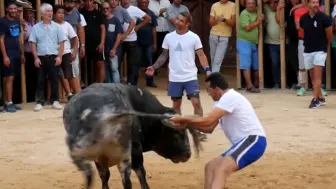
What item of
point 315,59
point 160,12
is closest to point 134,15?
point 160,12

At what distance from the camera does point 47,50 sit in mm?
13828

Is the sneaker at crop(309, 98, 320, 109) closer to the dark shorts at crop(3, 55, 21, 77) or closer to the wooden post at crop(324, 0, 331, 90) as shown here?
the wooden post at crop(324, 0, 331, 90)

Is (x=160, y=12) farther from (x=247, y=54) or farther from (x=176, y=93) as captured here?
(x=176, y=93)

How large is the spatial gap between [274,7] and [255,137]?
9202 mm

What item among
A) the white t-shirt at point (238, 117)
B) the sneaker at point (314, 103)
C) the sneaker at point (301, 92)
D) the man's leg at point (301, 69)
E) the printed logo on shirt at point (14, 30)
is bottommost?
the sneaker at point (301, 92)

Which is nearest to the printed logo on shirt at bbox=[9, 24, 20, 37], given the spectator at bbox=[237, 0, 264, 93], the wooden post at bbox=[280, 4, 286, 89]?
the spectator at bbox=[237, 0, 264, 93]

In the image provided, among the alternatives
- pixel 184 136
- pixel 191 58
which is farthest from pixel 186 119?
pixel 191 58

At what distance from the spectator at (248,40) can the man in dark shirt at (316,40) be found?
7.06ft

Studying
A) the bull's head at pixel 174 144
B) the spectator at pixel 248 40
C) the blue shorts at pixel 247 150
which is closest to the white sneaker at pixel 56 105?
the spectator at pixel 248 40

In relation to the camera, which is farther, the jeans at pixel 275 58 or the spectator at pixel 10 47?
the jeans at pixel 275 58

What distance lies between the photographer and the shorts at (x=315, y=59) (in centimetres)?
1348

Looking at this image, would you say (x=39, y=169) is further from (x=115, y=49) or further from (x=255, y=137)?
(x=115, y=49)

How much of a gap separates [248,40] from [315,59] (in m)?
2.73

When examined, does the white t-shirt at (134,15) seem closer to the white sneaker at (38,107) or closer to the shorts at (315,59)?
the white sneaker at (38,107)
